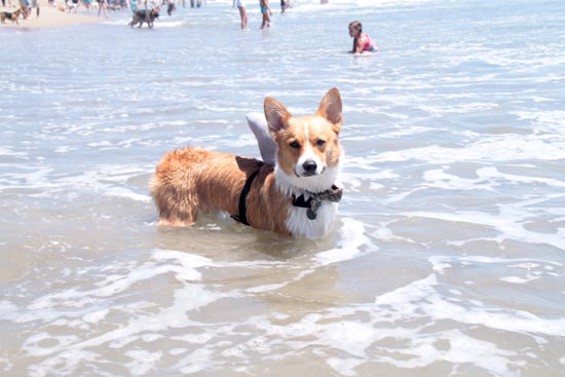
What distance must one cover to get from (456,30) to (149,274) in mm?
21923

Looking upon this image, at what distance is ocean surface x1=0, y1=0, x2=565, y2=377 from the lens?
129 inches

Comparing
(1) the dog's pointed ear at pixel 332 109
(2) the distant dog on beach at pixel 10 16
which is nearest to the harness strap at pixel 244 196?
(1) the dog's pointed ear at pixel 332 109

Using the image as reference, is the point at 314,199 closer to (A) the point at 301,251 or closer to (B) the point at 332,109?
(A) the point at 301,251

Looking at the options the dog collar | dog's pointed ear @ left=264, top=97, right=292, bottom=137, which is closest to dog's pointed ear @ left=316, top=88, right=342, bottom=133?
dog's pointed ear @ left=264, top=97, right=292, bottom=137

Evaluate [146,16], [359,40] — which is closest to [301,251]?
[359,40]

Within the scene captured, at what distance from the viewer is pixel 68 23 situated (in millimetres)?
37594

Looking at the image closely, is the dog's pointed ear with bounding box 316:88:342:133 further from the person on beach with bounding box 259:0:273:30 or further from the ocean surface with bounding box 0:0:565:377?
the person on beach with bounding box 259:0:273:30

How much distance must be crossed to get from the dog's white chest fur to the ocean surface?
0.08 metres

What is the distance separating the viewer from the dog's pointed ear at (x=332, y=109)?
457cm

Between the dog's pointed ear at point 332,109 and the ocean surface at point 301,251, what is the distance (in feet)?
2.55

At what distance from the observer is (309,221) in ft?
15.4

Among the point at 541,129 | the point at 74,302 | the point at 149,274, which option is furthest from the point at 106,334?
the point at 541,129

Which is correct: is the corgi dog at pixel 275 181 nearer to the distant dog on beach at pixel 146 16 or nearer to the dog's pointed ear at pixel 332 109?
the dog's pointed ear at pixel 332 109

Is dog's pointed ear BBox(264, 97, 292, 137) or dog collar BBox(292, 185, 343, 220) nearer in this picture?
dog's pointed ear BBox(264, 97, 292, 137)
